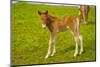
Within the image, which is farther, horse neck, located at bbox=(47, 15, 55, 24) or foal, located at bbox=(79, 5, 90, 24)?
foal, located at bbox=(79, 5, 90, 24)

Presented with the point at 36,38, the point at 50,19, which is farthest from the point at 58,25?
the point at 36,38

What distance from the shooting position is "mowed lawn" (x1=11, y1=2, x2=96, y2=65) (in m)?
2.38

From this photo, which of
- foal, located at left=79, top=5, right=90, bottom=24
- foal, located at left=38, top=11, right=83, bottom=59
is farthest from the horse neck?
foal, located at left=79, top=5, right=90, bottom=24

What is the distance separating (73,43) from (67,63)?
0.27 metres

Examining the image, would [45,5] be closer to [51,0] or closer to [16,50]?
[51,0]

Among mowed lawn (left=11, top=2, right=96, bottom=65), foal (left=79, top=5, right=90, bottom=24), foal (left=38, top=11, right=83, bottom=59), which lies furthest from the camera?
foal (left=79, top=5, right=90, bottom=24)

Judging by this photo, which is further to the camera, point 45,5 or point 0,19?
point 45,5

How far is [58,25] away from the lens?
2596mm

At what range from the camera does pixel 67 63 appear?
2623 millimetres

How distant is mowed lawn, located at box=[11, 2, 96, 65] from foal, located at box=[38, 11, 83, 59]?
48 mm

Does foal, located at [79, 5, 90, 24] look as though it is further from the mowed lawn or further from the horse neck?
the horse neck

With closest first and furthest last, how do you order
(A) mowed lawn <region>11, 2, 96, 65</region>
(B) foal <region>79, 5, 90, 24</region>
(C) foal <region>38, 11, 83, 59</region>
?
(A) mowed lawn <region>11, 2, 96, 65</region>
(C) foal <region>38, 11, 83, 59</region>
(B) foal <region>79, 5, 90, 24</region>

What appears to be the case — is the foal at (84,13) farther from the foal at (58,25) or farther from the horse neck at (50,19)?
the horse neck at (50,19)

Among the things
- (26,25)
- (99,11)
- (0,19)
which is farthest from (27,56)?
(99,11)
